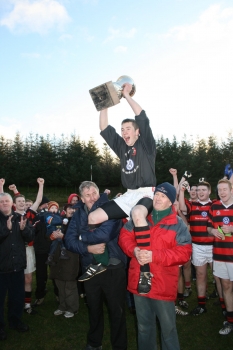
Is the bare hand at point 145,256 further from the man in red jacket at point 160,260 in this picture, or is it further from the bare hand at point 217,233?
the bare hand at point 217,233

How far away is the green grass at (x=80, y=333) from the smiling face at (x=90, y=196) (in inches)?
91.6

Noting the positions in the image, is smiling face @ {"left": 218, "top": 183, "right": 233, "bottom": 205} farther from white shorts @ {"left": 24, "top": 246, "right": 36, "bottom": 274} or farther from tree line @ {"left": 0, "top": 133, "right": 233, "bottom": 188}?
tree line @ {"left": 0, "top": 133, "right": 233, "bottom": 188}

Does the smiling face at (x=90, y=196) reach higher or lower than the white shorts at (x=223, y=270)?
higher

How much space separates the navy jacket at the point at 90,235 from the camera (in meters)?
4.03

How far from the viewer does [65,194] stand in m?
34.3

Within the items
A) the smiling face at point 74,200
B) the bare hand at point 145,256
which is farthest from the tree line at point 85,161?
the bare hand at point 145,256

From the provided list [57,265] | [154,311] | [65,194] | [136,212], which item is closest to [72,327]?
[57,265]

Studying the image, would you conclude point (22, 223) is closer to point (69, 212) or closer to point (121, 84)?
point (69, 212)

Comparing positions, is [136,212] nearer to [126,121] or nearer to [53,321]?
[126,121]

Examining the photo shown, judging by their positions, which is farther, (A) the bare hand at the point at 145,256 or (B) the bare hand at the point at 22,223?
(B) the bare hand at the point at 22,223

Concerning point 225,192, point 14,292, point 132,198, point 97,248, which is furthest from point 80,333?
point 225,192

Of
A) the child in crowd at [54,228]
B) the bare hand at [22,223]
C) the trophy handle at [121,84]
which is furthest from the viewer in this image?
the child in crowd at [54,228]

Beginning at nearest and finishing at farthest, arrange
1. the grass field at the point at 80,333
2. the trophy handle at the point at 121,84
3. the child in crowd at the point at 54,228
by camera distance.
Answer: the trophy handle at the point at 121,84 → the grass field at the point at 80,333 → the child in crowd at the point at 54,228

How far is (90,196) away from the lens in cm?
436
